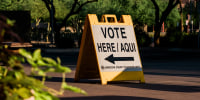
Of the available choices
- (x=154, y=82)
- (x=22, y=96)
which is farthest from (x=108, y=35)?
(x=22, y=96)

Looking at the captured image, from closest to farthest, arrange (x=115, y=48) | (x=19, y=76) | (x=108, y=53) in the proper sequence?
(x=19, y=76), (x=108, y=53), (x=115, y=48)

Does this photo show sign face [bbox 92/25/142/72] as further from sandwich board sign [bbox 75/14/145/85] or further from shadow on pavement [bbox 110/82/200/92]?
shadow on pavement [bbox 110/82/200/92]

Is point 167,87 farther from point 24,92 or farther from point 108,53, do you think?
point 24,92

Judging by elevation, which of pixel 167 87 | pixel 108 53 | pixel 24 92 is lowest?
pixel 167 87

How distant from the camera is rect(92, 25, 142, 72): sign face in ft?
40.6

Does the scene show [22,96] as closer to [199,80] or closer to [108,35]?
[108,35]

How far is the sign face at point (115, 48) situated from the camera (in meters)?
12.4

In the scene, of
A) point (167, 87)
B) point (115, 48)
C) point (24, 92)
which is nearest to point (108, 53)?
point (115, 48)

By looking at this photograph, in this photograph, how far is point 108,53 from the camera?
41.0 ft

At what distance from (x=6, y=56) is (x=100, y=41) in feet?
31.5

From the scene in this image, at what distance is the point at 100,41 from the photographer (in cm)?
1254

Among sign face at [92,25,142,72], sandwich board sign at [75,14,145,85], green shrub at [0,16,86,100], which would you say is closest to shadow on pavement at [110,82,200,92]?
sandwich board sign at [75,14,145,85]

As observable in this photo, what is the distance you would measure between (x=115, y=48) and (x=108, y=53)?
28 cm

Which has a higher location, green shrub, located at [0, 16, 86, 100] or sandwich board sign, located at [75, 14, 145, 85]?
green shrub, located at [0, 16, 86, 100]
